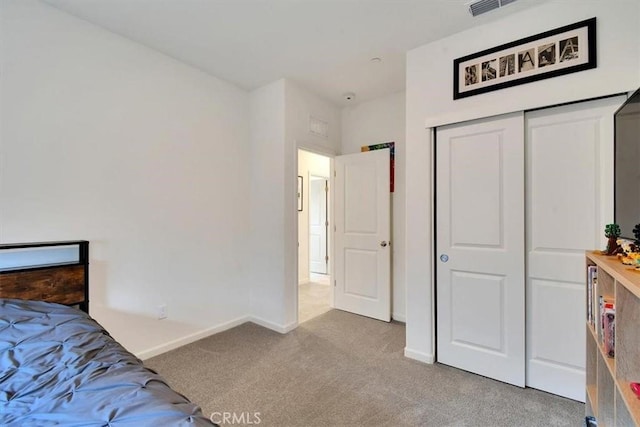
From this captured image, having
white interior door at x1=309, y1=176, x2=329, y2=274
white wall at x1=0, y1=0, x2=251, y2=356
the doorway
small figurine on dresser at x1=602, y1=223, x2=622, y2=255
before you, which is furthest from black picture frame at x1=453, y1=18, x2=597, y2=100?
white interior door at x1=309, y1=176, x2=329, y2=274

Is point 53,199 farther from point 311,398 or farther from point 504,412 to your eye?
point 504,412

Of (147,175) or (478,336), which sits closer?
(478,336)

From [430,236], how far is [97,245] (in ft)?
8.52

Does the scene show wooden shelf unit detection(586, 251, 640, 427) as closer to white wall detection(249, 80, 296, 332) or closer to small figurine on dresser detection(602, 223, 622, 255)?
small figurine on dresser detection(602, 223, 622, 255)

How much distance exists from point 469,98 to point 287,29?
1491 mm

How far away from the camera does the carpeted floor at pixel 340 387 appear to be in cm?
176

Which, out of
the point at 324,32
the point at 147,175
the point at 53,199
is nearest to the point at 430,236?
the point at 324,32

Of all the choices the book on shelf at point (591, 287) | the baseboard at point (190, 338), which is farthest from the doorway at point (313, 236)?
the book on shelf at point (591, 287)

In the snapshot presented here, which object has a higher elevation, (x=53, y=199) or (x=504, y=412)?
(x=53, y=199)


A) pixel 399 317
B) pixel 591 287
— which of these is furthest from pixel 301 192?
pixel 591 287

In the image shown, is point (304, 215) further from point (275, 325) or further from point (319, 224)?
point (275, 325)

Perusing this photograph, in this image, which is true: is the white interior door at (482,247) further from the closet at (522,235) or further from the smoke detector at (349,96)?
the smoke detector at (349,96)

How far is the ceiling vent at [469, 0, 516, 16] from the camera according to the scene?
6.26ft

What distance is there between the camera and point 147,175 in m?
2.51
